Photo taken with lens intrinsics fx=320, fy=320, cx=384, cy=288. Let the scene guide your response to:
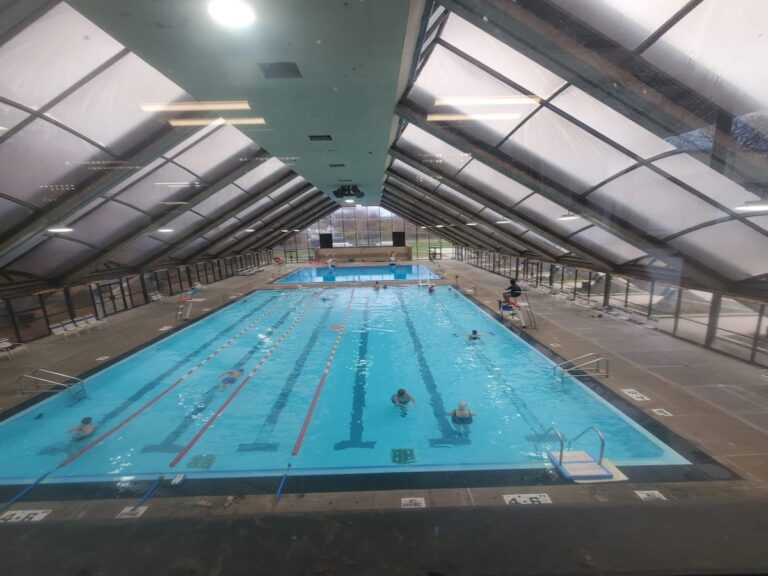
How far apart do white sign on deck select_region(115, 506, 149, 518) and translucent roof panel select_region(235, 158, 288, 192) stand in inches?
447

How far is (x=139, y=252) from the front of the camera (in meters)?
15.5

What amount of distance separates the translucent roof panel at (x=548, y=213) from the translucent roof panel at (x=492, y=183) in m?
0.37

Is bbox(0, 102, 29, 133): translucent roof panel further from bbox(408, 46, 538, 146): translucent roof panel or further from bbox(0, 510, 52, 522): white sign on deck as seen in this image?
bbox(408, 46, 538, 146): translucent roof panel

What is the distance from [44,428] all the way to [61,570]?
8513 millimetres

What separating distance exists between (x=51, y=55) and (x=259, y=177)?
10296 millimetres

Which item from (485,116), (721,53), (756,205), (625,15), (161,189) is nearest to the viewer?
(721,53)

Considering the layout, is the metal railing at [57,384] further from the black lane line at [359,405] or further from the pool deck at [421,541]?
the pool deck at [421,541]

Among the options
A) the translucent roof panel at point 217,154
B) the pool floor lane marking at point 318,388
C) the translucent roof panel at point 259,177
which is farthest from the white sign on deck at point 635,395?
the translucent roof panel at point 259,177

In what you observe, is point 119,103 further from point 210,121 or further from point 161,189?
point 161,189

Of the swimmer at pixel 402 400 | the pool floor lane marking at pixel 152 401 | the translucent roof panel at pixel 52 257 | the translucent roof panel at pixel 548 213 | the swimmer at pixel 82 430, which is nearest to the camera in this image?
the pool floor lane marking at pixel 152 401

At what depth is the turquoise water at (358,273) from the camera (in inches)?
1101

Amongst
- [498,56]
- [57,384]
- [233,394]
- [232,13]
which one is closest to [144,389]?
[57,384]

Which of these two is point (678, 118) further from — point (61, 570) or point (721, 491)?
point (61, 570)

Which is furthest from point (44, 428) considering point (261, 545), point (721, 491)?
point (721, 491)
